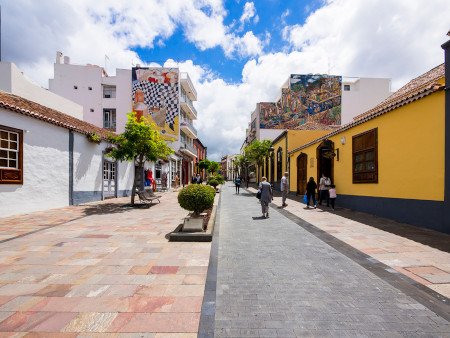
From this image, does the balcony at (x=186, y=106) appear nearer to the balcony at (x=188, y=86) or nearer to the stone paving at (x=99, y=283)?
the balcony at (x=188, y=86)

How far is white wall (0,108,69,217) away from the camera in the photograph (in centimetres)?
941

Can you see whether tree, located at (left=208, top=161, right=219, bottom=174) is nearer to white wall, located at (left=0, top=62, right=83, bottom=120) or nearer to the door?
white wall, located at (left=0, top=62, right=83, bottom=120)

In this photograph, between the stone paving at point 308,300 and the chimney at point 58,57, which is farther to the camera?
the chimney at point 58,57

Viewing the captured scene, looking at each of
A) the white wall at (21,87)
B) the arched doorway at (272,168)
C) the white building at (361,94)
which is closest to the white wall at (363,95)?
the white building at (361,94)

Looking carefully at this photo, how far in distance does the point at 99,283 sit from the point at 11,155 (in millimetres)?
8761

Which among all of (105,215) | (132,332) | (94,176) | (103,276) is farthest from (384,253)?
(94,176)

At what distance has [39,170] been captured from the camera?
1065 cm

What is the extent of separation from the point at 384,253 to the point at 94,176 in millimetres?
14076

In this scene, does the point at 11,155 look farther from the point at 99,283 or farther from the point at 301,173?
the point at 301,173

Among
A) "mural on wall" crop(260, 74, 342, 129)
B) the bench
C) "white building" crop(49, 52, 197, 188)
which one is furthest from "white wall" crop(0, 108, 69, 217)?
"mural on wall" crop(260, 74, 342, 129)

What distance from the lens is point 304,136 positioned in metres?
21.5

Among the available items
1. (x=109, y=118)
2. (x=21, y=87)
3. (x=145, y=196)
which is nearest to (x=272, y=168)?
(x=145, y=196)

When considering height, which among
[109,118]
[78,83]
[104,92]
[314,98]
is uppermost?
[314,98]

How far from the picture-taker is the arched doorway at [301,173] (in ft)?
60.0
